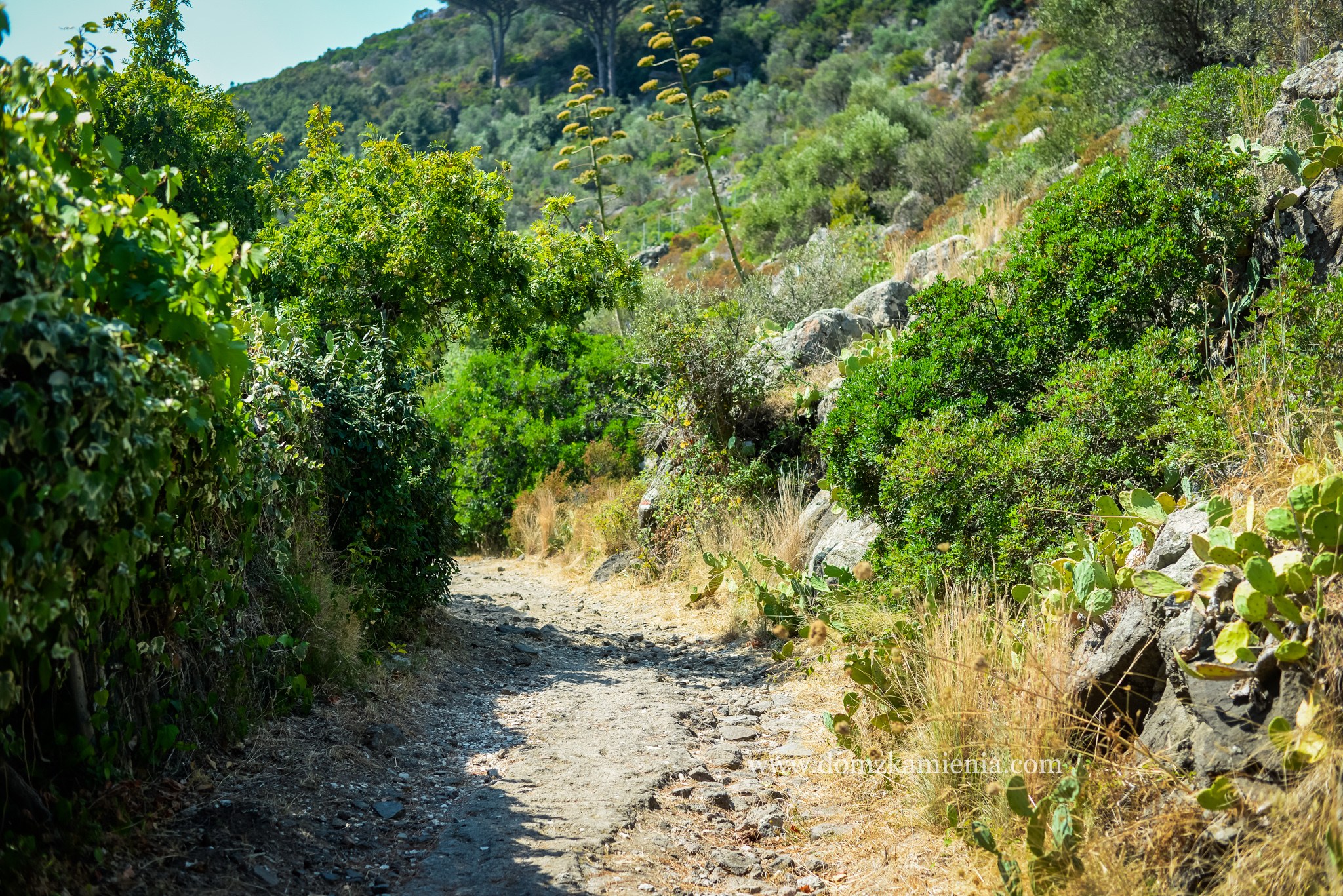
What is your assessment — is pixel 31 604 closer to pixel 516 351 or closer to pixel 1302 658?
pixel 1302 658

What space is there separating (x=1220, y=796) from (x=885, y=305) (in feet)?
26.9

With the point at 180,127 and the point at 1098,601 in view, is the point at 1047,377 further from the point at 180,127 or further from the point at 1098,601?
the point at 180,127

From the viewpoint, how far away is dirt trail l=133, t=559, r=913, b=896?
3.37 m

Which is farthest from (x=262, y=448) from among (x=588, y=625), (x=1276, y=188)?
(x=1276, y=188)

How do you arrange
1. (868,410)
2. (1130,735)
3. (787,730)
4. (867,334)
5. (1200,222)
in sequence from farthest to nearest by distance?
(867,334) → (868,410) → (1200,222) → (787,730) → (1130,735)

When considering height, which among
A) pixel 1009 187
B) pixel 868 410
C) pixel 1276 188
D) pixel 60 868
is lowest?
pixel 60 868

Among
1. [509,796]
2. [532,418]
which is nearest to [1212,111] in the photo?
[509,796]

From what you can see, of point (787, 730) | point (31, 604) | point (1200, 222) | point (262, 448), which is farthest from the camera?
point (1200, 222)

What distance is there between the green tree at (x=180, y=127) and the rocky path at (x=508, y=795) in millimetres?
8857

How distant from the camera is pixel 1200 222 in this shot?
5.82m

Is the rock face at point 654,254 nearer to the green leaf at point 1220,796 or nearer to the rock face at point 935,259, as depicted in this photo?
the rock face at point 935,259

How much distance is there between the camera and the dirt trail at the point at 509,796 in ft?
11.1

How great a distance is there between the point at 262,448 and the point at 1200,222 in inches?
216

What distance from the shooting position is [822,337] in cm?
1001
